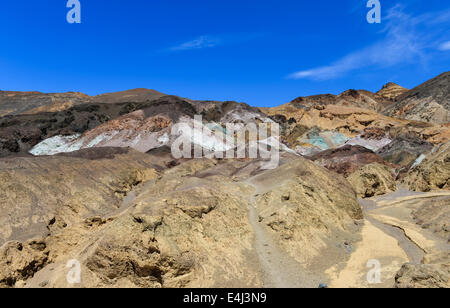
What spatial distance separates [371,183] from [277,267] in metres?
23.3

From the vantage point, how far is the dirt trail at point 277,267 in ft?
45.7

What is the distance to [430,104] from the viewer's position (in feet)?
317

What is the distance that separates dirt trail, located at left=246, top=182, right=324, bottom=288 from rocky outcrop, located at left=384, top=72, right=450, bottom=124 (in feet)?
313

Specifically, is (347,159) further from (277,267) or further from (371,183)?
(277,267)

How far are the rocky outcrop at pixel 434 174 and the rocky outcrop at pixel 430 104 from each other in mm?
70146

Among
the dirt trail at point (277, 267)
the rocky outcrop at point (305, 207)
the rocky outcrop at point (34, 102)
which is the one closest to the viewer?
the dirt trail at point (277, 267)

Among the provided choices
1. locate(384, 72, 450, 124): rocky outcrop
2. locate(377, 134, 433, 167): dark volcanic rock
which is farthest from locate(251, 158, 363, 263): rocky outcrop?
locate(384, 72, 450, 124): rocky outcrop

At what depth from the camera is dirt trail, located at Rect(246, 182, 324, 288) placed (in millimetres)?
13938

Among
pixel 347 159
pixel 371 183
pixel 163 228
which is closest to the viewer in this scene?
pixel 163 228

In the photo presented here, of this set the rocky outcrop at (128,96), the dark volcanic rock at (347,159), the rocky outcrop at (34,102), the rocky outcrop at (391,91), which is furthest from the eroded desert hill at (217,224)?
the rocky outcrop at (391,91)

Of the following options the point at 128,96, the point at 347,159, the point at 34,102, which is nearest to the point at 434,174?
the point at 347,159

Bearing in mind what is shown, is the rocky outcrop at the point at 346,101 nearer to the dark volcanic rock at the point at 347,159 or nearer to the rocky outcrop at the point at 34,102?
the dark volcanic rock at the point at 347,159
